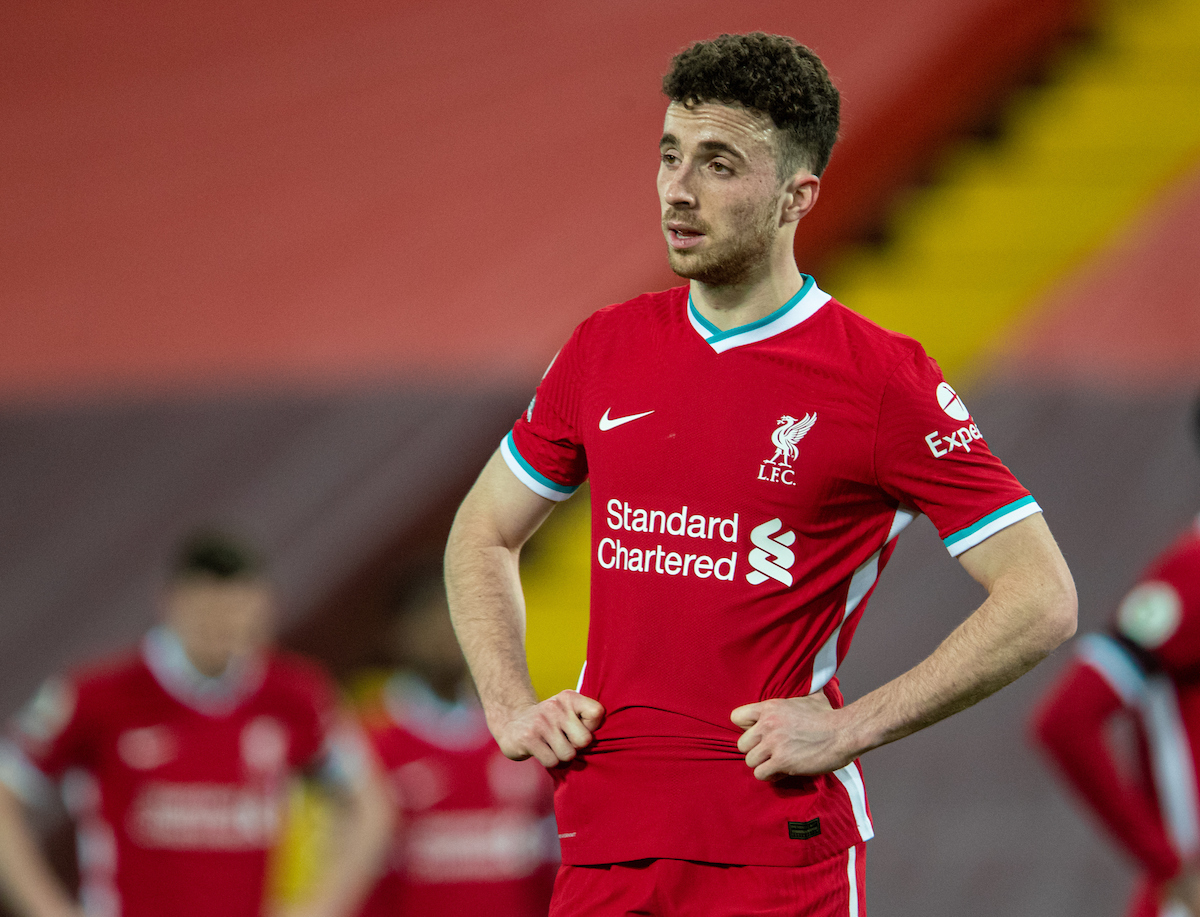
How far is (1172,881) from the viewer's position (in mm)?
4020

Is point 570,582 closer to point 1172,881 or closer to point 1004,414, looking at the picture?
point 1004,414

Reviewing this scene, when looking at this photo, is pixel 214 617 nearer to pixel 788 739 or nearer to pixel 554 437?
pixel 554 437

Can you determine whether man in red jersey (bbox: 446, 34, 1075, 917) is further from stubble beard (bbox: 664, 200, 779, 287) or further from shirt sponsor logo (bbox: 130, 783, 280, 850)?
shirt sponsor logo (bbox: 130, 783, 280, 850)

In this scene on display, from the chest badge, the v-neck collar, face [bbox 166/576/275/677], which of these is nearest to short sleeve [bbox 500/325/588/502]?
the v-neck collar

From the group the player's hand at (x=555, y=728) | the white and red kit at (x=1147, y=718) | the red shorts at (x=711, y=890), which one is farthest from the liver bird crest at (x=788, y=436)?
the white and red kit at (x=1147, y=718)

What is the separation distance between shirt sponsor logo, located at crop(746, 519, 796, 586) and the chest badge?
7cm

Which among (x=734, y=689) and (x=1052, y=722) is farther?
(x=1052, y=722)

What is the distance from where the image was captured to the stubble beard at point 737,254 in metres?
2.50

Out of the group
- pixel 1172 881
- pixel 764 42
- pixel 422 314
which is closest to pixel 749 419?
pixel 764 42

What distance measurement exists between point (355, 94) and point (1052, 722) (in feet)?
25.9

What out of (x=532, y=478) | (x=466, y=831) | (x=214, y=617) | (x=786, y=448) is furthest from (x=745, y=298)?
(x=466, y=831)

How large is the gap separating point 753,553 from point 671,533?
5.2 inches

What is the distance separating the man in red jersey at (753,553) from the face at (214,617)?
303 centimetres

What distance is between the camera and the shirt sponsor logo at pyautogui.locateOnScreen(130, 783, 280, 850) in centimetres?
530
